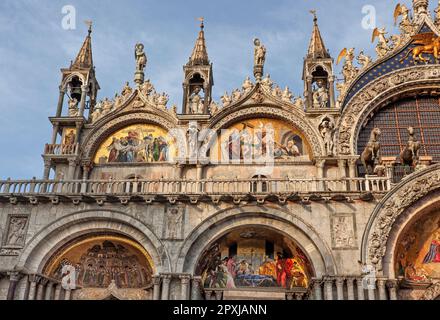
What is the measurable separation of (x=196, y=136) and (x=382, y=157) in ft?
23.6

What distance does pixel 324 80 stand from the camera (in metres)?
22.6

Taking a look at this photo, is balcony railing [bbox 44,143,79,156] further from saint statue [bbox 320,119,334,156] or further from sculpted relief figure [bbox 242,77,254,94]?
saint statue [bbox 320,119,334,156]

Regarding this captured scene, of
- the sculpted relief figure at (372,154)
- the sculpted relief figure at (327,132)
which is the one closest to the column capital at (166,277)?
the sculpted relief figure at (327,132)

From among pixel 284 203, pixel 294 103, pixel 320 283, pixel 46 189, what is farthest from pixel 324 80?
pixel 46 189

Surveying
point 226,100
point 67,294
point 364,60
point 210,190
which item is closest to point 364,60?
point 364,60

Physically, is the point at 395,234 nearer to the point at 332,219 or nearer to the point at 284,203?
the point at 332,219

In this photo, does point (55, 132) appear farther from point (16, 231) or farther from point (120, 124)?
point (16, 231)

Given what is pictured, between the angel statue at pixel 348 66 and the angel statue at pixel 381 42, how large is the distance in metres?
1.15

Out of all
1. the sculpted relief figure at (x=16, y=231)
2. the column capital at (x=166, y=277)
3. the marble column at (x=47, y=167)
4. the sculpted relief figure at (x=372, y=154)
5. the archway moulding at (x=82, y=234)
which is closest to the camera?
the column capital at (x=166, y=277)

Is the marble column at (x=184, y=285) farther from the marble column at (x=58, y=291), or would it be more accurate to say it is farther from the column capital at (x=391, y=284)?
the column capital at (x=391, y=284)

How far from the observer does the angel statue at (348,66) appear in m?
22.2

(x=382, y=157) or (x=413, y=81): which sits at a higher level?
(x=413, y=81)
